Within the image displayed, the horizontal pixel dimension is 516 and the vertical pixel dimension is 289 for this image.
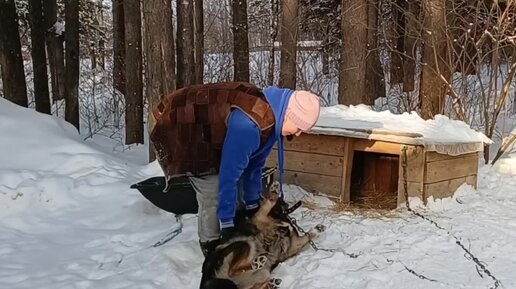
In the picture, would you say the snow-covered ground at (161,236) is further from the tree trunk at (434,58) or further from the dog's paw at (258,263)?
the tree trunk at (434,58)

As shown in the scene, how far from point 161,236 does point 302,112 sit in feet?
5.22

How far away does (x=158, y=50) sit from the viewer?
6234mm

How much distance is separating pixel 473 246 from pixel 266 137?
5.23ft

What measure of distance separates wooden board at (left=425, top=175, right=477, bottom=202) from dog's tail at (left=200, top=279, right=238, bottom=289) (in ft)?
7.24

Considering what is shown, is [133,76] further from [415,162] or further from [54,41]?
[415,162]

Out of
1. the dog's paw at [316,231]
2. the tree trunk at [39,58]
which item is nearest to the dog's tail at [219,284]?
the dog's paw at [316,231]

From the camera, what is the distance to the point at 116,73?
12547mm

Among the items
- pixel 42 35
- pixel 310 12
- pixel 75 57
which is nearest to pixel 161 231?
pixel 75 57

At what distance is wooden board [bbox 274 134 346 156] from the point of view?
463 centimetres

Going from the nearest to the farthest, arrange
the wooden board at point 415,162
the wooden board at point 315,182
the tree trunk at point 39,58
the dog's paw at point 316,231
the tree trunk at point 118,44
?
1. the dog's paw at point 316,231
2. the wooden board at point 415,162
3. the wooden board at point 315,182
4. the tree trunk at point 39,58
5. the tree trunk at point 118,44

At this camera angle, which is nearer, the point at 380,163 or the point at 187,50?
the point at 380,163

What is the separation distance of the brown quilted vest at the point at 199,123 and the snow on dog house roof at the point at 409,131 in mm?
1568

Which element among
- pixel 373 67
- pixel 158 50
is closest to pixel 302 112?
pixel 158 50

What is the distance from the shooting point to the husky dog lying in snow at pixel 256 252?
9.59 ft
